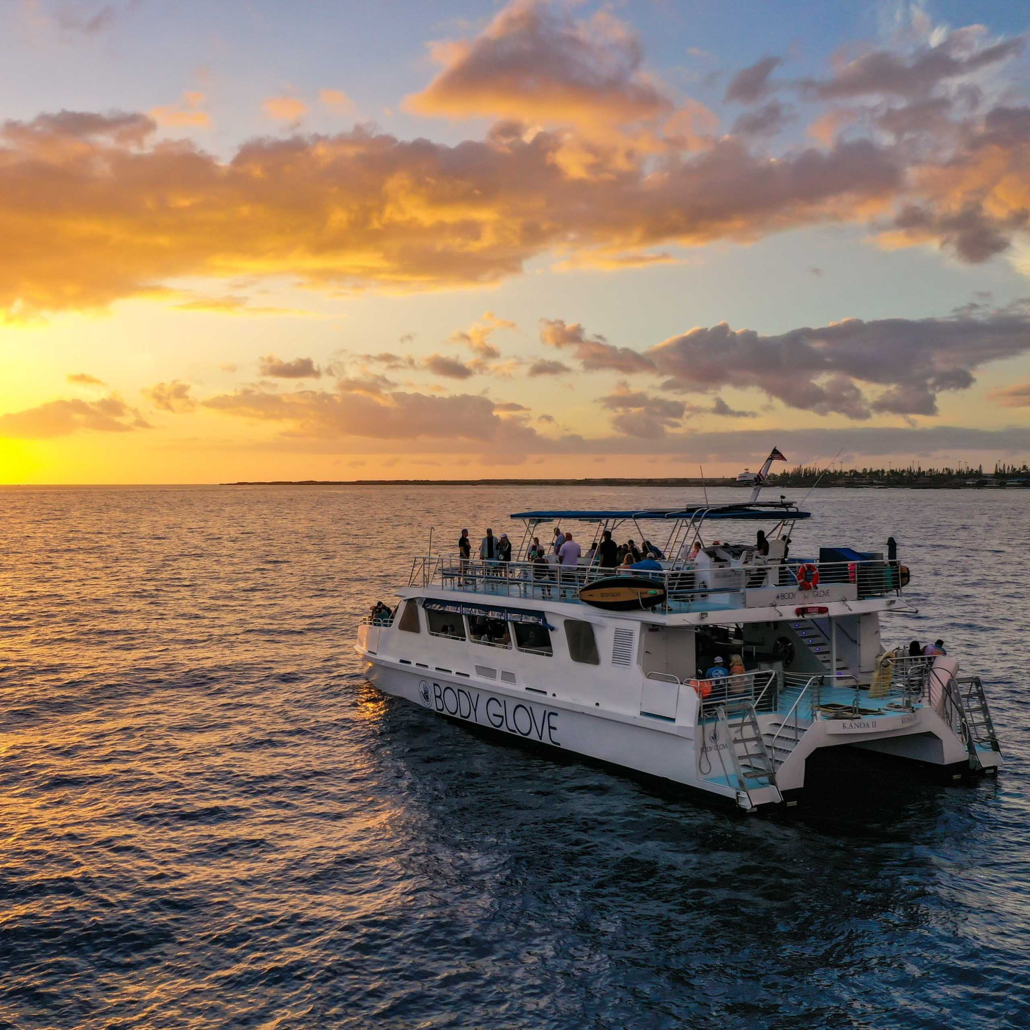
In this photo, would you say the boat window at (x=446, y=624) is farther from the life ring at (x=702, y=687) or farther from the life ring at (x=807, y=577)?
the life ring at (x=807, y=577)

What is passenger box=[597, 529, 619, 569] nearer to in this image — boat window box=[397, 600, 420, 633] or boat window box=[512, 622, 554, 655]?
boat window box=[512, 622, 554, 655]

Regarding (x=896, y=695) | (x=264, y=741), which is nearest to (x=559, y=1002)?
(x=896, y=695)

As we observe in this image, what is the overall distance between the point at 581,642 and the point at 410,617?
728cm

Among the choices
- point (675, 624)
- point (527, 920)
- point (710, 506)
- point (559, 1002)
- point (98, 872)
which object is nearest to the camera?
point (559, 1002)

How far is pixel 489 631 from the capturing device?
2353cm

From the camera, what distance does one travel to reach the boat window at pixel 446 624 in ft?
82.3

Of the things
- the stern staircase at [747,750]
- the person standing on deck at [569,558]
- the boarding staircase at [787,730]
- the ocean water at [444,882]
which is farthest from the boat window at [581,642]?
the boarding staircase at [787,730]

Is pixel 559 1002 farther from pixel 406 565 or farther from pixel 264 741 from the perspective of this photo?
pixel 406 565

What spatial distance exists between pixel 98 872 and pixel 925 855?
48.4 feet

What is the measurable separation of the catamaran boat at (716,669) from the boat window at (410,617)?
2.29m

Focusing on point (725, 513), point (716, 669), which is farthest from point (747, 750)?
point (725, 513)

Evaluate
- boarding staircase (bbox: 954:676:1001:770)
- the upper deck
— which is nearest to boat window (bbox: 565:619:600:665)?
the upper deck

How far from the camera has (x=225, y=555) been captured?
79.8 meters

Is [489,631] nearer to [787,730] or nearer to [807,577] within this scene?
[807,577]
